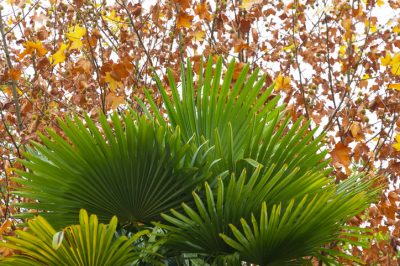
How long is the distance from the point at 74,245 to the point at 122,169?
394 millimetres

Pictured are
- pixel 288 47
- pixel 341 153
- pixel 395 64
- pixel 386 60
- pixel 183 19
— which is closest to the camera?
pixel 341 153

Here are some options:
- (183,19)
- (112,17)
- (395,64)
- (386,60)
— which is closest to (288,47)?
(386,60)

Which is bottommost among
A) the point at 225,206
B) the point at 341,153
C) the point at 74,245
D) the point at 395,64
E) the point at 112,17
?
the point at 74,245

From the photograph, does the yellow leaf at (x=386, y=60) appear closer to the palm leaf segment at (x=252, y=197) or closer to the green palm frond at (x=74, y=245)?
the palm leaf segment at (x=252, y=197)

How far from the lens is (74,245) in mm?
2400

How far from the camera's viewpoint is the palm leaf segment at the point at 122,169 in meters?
2.68

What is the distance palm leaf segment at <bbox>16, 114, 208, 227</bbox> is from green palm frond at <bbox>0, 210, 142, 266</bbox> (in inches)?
9.8

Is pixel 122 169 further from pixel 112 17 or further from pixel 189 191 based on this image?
pixel 112 17

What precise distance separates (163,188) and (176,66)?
→ 2627mm

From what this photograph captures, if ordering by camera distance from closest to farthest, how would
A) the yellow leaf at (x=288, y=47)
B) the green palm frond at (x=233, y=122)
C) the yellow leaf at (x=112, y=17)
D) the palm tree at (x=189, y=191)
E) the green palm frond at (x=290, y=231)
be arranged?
the green palm frond at (x=290, y=231)
the palm tree at (x=189, y=191)
the green palm frond at (x=233, y=122)
the yellow leaf at (x=112, y=17)
the yellow leaf at (x=288, y=47)

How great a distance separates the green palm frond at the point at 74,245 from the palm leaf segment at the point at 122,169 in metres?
0.25

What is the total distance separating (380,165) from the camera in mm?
5074

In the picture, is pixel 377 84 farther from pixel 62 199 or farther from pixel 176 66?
pixel 62 199

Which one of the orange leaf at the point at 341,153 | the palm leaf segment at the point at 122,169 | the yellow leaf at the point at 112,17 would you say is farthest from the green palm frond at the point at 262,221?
the yellow leaf at the point at 112,17
